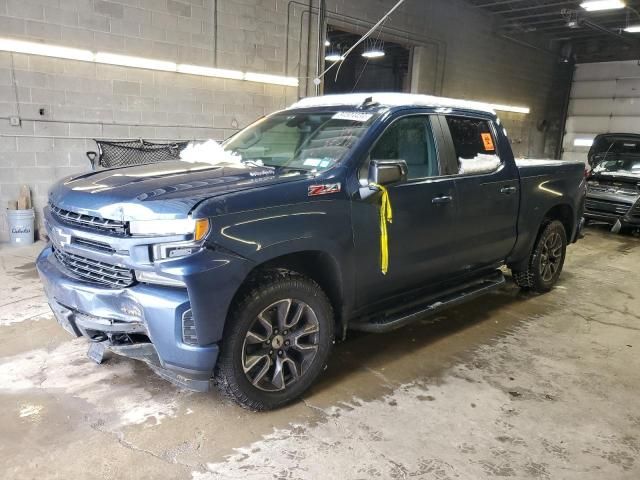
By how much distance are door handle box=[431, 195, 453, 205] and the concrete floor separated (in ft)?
3.67

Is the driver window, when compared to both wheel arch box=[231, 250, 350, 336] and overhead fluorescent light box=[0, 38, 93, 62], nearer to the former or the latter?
wheel arch box=[231, 250, 350, 336]

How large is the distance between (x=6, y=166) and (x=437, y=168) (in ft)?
18.4

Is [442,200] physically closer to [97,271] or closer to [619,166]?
[97,271]

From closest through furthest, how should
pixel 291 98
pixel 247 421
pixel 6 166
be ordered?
pixel 247 421 → pixel 6 166 → pixel 291 98

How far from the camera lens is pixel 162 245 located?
2395mm

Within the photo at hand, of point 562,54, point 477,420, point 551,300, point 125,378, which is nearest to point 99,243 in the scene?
point 125,378

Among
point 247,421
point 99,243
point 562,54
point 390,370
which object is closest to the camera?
point 99,243

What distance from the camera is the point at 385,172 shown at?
298 cm

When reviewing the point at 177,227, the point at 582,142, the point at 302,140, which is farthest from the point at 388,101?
the point at 582,142

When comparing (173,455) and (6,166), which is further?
(6,166)

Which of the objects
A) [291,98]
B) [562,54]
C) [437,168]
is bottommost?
[437,168]

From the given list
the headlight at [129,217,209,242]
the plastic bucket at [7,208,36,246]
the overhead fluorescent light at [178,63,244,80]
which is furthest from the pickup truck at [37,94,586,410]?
the overhead fluorescent light at [178,63,244,80]

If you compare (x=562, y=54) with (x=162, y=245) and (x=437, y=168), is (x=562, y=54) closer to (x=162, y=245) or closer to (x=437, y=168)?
(x=437, y=168)

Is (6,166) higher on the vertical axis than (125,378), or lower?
higher
